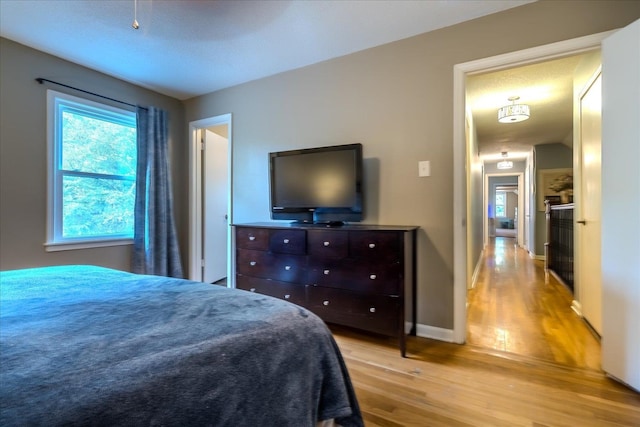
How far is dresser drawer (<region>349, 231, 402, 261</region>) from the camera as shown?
197 centimetres

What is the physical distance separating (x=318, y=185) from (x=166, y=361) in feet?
6.62

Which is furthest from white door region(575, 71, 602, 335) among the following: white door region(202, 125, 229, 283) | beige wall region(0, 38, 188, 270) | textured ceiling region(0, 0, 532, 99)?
beige wall region(0, 38, 188, 270)

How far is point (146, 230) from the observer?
3.19 m

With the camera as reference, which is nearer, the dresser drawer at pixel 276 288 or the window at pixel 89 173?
the dresser drawer at pixel 276 288

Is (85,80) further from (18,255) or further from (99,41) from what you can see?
(18,255)

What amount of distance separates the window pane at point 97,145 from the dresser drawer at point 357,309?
2473 millimetres

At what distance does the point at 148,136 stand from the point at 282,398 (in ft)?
10.9

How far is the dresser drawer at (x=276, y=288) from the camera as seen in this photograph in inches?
91.9

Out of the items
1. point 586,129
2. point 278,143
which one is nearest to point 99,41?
point 278,143

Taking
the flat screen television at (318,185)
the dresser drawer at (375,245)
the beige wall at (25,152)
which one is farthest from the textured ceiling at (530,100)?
the beige wall at (25,152)

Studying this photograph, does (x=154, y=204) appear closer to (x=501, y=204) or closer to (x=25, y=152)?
(x=25, y=152)

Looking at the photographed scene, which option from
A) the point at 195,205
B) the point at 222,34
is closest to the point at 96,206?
the point at 195,205

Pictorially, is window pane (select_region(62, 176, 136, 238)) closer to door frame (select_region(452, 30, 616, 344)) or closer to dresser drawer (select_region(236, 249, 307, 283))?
dresser drawer (select_region(236, 249, 307, 283))

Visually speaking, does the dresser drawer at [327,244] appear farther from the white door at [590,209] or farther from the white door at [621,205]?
the white door at [590,209]
